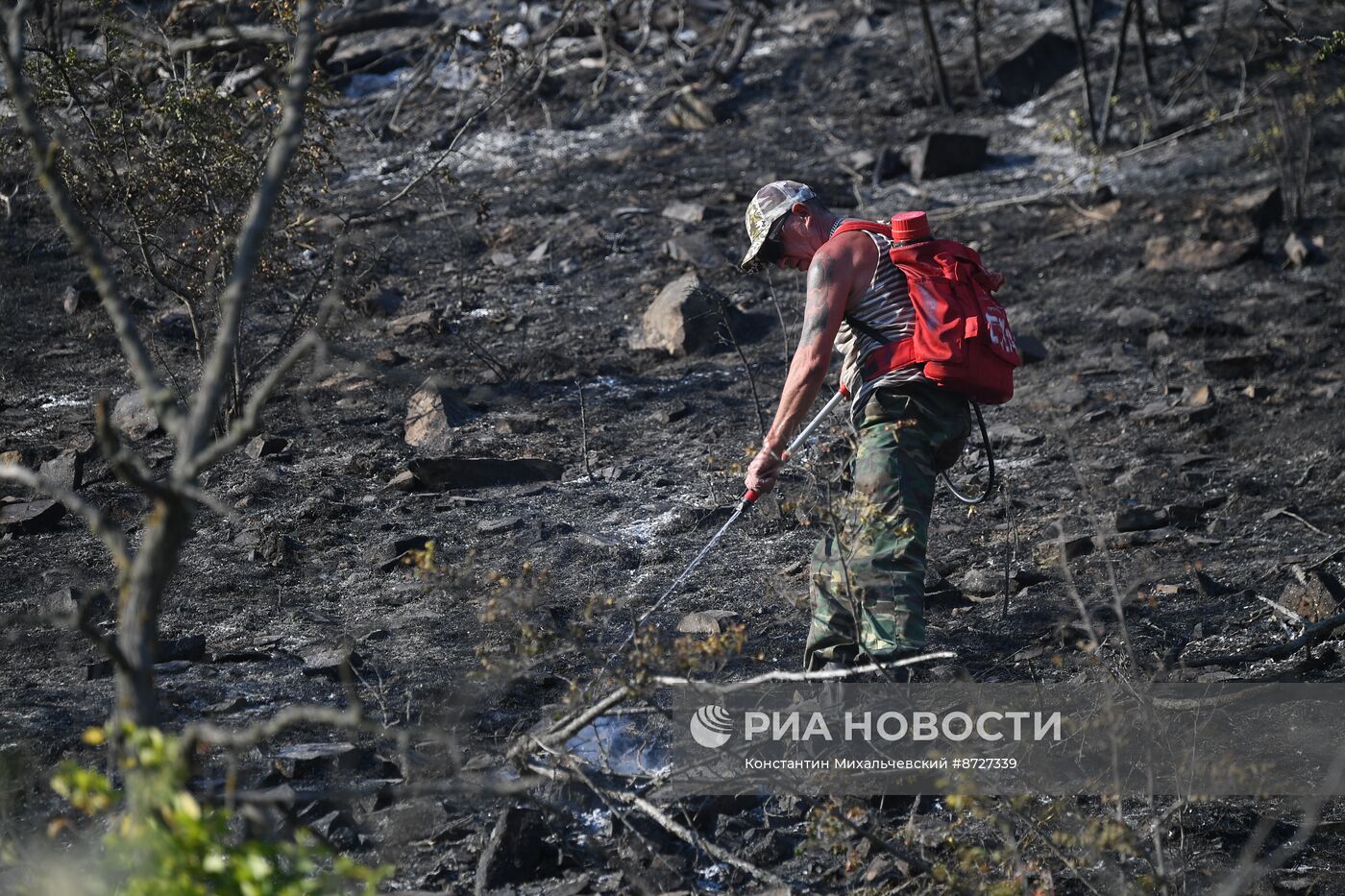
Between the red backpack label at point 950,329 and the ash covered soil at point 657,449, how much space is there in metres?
0.42

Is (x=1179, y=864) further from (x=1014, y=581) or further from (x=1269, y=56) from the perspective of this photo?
(x=1269, y=56)

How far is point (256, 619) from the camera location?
4902mm

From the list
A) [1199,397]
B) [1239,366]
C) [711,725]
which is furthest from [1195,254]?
[711,725]

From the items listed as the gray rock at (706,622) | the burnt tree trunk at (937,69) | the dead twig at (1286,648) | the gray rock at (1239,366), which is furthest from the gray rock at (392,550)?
the burnt tree trunk at (937,69)

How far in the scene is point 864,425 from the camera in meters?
3.86

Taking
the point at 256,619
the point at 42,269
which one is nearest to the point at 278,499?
the point at 256,619

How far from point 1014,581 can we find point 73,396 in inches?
192

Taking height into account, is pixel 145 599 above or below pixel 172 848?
above

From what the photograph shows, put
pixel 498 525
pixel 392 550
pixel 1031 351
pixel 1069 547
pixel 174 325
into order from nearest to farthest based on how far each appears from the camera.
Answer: pixel 1069 547
pixel 392 550
pixel 498 525
pixel 1031 351
pixel 174 325

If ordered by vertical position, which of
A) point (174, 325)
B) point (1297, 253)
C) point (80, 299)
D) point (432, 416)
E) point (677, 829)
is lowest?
point (1297, 253)

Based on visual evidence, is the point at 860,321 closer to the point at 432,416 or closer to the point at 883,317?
the point at 883,317

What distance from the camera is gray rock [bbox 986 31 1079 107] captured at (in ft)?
36.9

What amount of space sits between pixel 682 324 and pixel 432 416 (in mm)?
1565

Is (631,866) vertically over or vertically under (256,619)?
over
